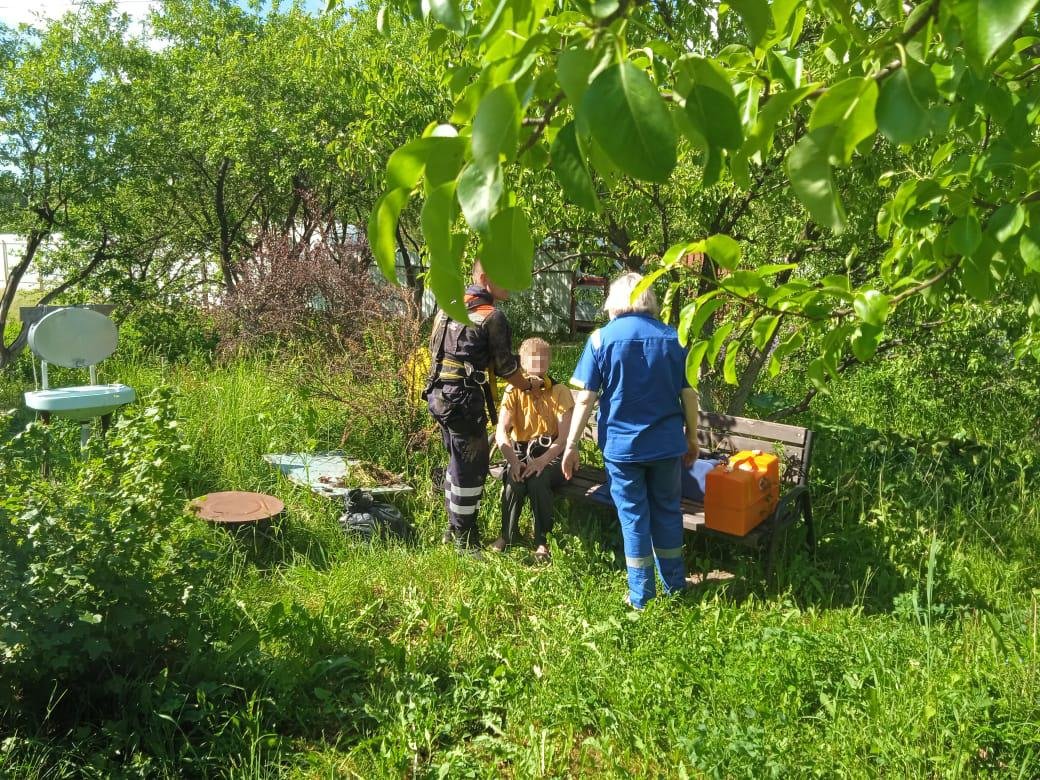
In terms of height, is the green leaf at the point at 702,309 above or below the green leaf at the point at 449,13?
below

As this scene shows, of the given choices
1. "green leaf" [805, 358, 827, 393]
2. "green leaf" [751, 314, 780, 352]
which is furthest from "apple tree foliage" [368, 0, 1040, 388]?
"green leaf" [805, 358, 827, 393]

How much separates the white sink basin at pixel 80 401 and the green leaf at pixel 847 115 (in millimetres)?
5616

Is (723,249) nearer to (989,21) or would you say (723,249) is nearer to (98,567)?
(989,21)

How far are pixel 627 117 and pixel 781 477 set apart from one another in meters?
4.70

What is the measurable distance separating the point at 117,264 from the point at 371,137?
7482 millimetres

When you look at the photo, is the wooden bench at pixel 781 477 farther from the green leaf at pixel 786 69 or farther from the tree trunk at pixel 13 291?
the tree trunk at pixel 13 291

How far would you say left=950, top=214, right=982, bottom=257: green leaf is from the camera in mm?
1528

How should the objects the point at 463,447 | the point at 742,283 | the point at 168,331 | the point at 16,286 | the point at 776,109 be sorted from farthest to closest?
the point at 168,331 < the point at 16,286 < the point at 463,447 < the point at 742,283 < the point at 776,109

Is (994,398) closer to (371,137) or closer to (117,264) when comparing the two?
(371,137)

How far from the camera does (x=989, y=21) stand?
795 millimetres

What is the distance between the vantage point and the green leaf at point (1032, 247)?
4.48ft

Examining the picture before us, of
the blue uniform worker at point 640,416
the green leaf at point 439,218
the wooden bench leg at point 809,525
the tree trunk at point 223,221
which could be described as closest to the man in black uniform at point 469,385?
the blue uniform worker at point 640,416

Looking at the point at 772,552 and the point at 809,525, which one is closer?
the point at 772,552

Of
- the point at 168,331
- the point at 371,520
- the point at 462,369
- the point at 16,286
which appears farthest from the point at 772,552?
the point at 16,286
